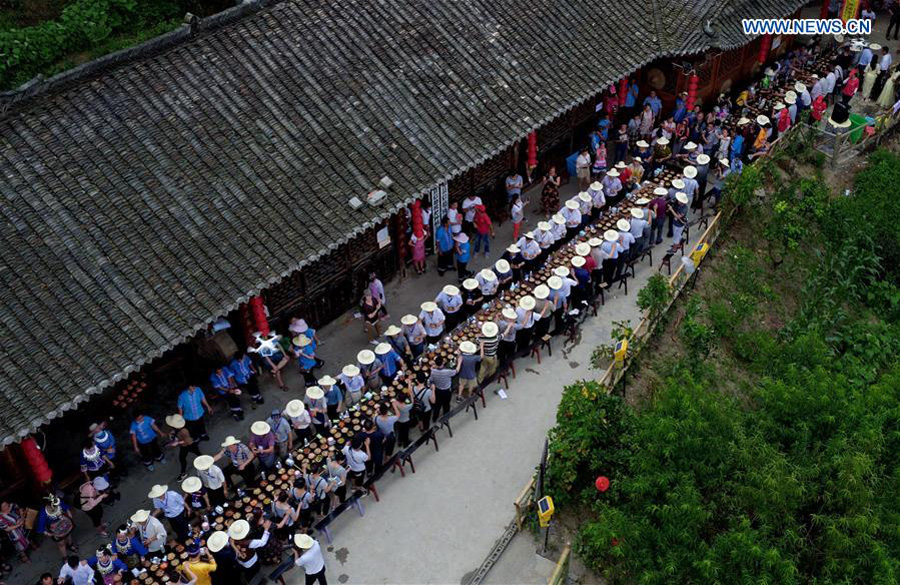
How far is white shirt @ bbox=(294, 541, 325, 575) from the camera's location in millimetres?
15484

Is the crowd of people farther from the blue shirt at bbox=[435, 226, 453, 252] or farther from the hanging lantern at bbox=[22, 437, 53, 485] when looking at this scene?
the hanging lantern at bbox=[22, 437, 53, 485]

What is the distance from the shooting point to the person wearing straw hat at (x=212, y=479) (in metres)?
16.7

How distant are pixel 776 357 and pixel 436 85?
396 inches

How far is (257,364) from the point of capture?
2044 cm

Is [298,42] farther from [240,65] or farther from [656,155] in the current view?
[656,155]

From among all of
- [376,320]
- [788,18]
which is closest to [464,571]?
[376,320]

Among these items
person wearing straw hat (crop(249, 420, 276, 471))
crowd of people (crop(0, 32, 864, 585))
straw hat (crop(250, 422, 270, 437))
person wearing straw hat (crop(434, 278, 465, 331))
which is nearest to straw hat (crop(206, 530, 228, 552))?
crowd of people (crop(0, 32, 864, 585))

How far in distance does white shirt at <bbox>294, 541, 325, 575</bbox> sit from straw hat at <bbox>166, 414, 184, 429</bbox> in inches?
164

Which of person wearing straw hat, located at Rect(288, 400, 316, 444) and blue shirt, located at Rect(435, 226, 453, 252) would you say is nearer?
person wearing straw hat, located at Rect(288, 400, 316, 444)

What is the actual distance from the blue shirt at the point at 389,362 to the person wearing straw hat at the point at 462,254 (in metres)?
4.56

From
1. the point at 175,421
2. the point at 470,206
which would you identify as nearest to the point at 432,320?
the point at 470,206

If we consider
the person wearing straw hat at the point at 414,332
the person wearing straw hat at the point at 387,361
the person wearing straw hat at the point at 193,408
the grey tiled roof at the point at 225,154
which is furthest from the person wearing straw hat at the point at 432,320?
the person wearing straw hat at the point at 193,408

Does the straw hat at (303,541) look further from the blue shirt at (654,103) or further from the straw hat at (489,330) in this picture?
the blue shirt at (654,103)

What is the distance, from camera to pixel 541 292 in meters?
20.6
